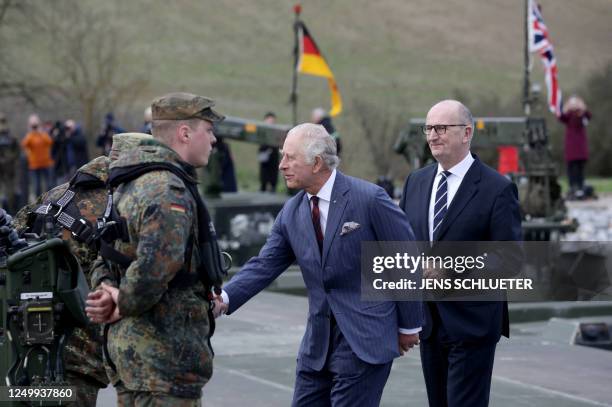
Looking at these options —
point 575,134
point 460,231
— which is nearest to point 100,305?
point 460,231

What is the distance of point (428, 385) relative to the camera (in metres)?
→ 7.25

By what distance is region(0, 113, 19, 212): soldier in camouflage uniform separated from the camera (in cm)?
2638

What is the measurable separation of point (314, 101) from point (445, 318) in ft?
214

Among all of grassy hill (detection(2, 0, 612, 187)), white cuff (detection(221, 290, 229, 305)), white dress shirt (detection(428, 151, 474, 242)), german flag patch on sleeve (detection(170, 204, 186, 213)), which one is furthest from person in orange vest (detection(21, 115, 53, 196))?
grassy hill (detection(2, 0, 612, 187))

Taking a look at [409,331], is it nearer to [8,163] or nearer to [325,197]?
[325,197]

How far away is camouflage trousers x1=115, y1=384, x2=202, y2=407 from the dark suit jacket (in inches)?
72.2

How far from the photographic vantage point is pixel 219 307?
634 centimetres

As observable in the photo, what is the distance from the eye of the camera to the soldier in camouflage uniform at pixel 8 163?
26375 millimetres

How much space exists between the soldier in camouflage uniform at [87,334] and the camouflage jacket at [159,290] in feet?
3.26

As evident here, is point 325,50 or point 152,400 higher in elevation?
point 325,50

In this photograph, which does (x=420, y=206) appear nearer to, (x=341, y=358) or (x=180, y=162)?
(x=341, y=358)

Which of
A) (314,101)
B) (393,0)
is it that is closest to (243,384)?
(314,101)

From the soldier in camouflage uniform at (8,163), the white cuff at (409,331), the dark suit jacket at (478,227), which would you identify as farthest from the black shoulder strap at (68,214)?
the soldier in camouflage uniform at (8,163)

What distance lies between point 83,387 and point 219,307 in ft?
2.82
